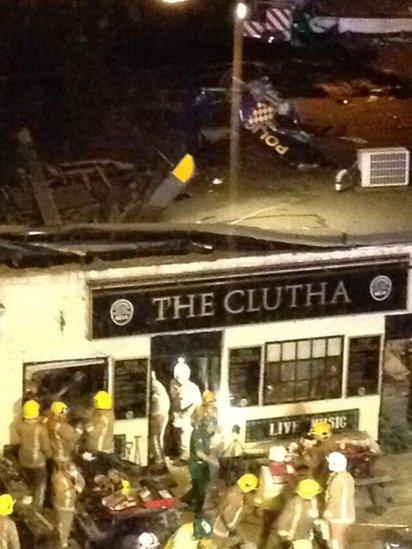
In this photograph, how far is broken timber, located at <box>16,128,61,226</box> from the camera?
1158cm

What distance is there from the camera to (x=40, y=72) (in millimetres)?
14617

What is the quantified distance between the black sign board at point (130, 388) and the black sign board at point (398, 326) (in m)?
2.46

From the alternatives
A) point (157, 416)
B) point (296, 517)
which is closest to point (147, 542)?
point (296, 517)

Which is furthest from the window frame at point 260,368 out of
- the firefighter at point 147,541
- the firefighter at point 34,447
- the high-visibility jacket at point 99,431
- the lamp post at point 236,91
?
the firefighter at point 147,541

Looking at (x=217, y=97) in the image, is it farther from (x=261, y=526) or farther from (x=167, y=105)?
(x=261, y=526)

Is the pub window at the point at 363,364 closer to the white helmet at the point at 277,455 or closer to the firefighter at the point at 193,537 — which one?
the white helmet at the point at 277,455

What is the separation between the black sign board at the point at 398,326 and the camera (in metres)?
12.5

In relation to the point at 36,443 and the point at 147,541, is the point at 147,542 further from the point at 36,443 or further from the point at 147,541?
the point at 36,443

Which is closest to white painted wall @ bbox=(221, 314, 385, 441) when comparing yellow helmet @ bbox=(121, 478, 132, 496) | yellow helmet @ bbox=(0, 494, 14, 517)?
yellow helmet @ bbox=(121, 478, 132, 496)

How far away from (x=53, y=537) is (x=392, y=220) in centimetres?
453

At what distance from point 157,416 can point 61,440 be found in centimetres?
139

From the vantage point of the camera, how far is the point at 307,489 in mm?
10055

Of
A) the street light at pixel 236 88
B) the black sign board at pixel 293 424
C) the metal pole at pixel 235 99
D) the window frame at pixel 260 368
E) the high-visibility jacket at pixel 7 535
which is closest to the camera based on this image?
the high-visibility jacket at pixel 7 535

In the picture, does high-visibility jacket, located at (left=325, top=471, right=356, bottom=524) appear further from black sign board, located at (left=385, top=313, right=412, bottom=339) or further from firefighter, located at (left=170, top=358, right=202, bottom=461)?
→ black sign board, located at (left=385, top=313, right=412, bottom=339)
